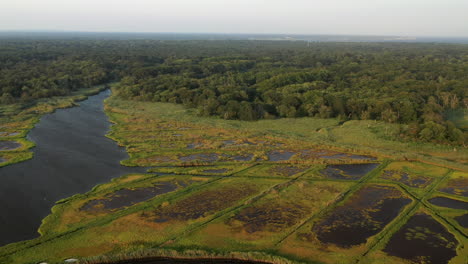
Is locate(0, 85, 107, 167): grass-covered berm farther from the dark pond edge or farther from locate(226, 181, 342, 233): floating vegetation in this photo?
locate(226, 181, 342, 233): floating vegetation

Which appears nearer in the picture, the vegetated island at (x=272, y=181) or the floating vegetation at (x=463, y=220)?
the vegetated island at (x=272, y=181)

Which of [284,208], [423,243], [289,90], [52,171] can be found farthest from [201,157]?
[289,90]

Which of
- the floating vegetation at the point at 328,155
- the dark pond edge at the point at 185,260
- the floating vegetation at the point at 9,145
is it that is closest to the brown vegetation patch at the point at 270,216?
the dark pond edge at the point at 185,260

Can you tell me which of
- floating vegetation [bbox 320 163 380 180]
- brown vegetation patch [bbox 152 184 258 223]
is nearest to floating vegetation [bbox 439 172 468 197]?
floating vegetation [bbox 320 163 380 180]

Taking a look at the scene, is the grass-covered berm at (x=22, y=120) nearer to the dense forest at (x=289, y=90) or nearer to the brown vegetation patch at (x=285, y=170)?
the dense forest at (x=289, y=90)

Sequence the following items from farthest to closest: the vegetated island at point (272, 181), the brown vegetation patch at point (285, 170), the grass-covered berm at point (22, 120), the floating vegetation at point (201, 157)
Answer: the grass-covered berm at point (22, 120)
the floating vegetation at point (201, 157)
the brown vegetation patch at point (285, 170)
the vegetated island at point (272, 181)

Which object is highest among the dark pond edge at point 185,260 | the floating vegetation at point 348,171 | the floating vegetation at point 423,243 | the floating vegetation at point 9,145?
the floating vegetation at point 9,145

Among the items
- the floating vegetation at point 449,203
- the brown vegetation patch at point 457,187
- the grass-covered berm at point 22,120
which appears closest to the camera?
the floating vegetation at point 449,203

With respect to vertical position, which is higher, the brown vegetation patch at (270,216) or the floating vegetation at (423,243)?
the brown vegetation patch at (270,216)
